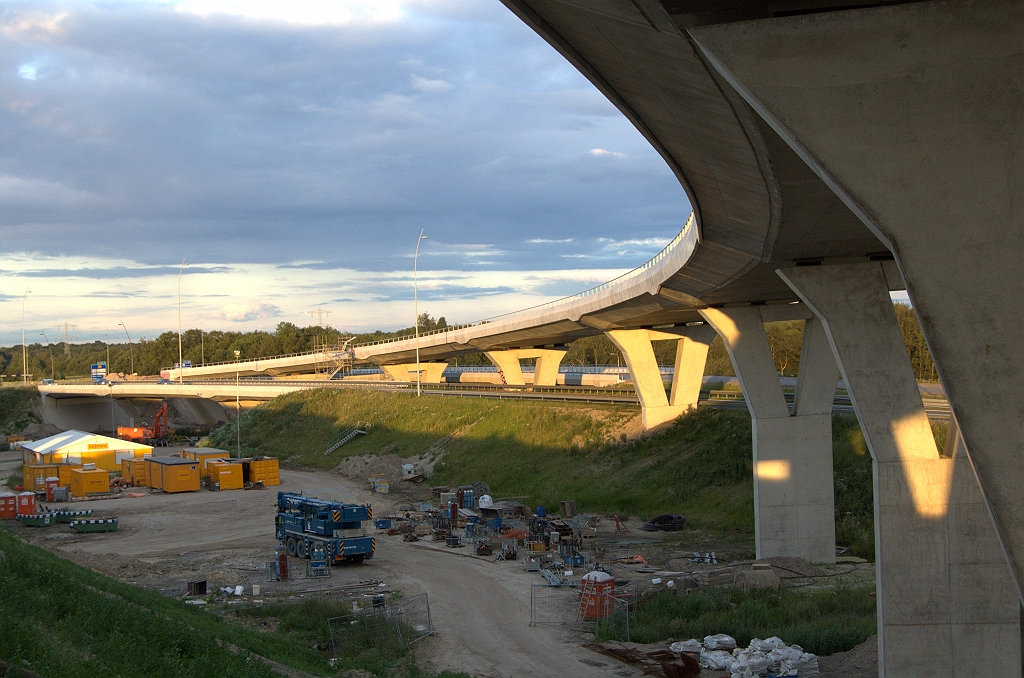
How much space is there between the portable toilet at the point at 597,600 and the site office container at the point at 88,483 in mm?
42278

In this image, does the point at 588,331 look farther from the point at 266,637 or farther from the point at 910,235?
the point at 910,235

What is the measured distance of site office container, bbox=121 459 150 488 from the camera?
60.4 meters

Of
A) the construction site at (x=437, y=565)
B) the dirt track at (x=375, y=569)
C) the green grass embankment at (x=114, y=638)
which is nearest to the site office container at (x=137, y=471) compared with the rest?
the construction site at (x=437, y=565)

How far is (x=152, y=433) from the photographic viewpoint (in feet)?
291

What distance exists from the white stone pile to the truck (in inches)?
614

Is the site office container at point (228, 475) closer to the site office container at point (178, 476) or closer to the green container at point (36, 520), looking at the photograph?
the site office container at point (178, 476)

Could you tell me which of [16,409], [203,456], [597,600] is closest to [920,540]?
[597,600]

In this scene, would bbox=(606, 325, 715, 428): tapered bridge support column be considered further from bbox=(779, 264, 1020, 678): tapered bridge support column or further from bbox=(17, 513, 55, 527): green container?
bbox=(779, 264, 1020, 678): tapered bridge support column

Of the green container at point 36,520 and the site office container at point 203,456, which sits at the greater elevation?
the site office container at point 203,456

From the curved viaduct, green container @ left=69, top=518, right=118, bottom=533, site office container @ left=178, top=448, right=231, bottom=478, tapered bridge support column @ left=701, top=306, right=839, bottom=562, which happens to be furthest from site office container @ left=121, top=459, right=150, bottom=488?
the curved viaduct

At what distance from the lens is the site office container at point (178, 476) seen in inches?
2238

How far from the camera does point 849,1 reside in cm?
788

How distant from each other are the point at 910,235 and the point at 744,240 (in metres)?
13.4

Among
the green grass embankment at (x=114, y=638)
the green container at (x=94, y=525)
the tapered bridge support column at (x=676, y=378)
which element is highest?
the tapered bridge support column at (x=676, y=378)
